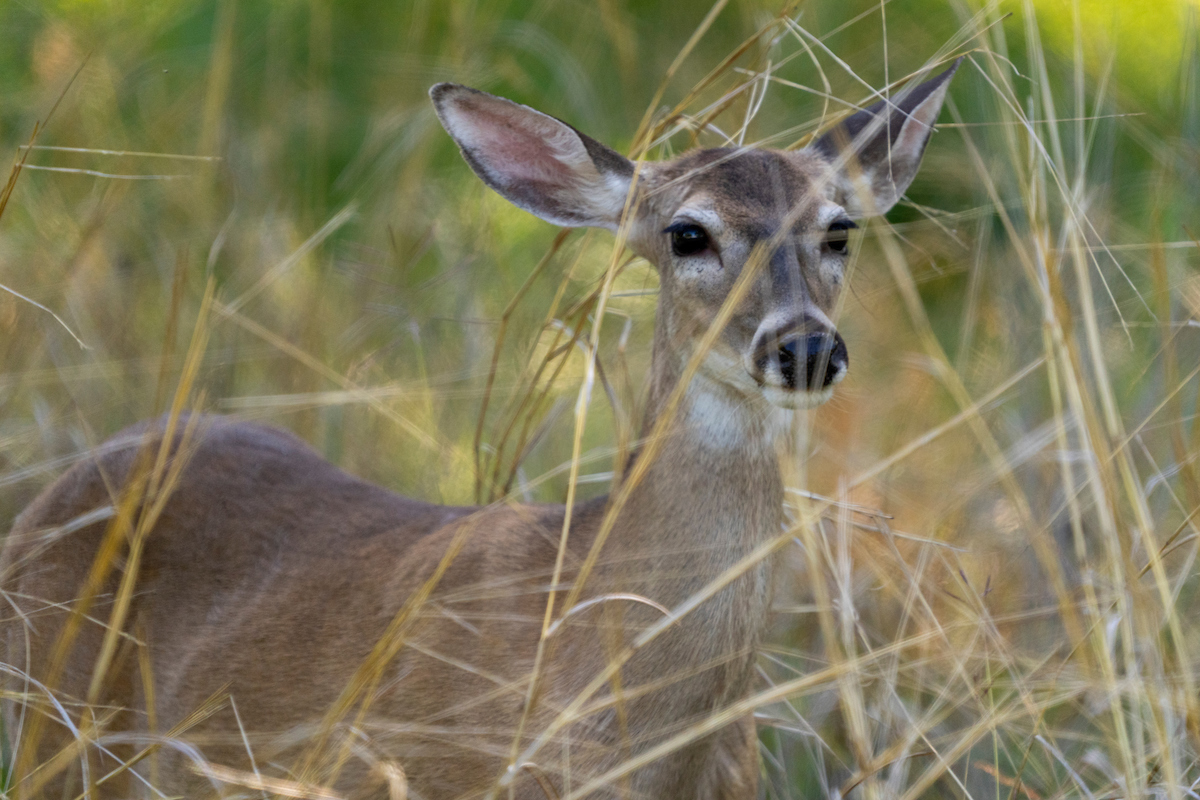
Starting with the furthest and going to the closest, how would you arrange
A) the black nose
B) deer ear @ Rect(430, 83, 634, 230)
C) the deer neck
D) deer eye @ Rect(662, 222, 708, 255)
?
1. deer ear @ Rect(430, 83, 634, 230)
2. deer eye @ Rect(662, 222, 708, 255)
3. the deer neck
4. the black nose

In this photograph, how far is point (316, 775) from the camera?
2.58m

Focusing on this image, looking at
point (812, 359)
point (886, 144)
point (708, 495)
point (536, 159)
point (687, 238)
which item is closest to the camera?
point (812, 359)

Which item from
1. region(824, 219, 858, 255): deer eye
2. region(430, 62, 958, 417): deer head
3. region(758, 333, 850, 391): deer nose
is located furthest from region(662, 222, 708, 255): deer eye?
region(758, 333, 850, 391): deer nose

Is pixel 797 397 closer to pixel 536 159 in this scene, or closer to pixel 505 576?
pixel 505 576

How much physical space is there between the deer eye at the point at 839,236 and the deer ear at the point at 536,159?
524mm

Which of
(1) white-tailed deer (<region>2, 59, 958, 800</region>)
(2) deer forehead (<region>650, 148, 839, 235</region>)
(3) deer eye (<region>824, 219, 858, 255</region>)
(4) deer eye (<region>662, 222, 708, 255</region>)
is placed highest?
(2) deer forehead (<region>650, 148, 839, 235</region>)

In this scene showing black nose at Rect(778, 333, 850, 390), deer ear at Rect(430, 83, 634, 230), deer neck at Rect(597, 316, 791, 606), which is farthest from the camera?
deer ear at Rect(430, 83, 634, 230)

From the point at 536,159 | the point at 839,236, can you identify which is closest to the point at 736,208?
the point at 839,236

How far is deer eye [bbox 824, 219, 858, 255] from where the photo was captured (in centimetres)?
312

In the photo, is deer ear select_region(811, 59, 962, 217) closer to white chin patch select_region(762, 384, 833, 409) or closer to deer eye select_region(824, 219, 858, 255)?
deer eye select_region(824, 219, 858, 255)

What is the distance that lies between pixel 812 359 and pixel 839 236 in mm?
564

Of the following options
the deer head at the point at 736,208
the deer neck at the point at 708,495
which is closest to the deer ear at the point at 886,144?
the deer head at the point at 736,208

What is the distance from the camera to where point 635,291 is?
360 centimetres

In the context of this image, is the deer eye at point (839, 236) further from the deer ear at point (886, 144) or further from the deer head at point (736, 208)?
the deer ear at point (886, 144)
